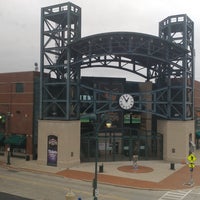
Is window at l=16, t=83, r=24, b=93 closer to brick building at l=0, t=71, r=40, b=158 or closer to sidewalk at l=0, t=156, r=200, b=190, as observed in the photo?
brick building at l=0, t=71, r=40, b=158

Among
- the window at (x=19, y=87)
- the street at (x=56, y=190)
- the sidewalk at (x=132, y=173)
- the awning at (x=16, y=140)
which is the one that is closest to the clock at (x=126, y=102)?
the sidewalk at (x=132, y=173)

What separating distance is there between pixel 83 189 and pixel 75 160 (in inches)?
421

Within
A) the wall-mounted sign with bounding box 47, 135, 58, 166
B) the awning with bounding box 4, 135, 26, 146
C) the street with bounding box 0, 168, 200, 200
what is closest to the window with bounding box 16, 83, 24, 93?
the awning with bounding box 4, 135, 26, 146

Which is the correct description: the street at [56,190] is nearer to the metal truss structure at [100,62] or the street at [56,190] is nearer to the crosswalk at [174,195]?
the crosswalk at [174,195]

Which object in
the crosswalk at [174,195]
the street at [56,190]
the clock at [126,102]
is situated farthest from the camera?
the clock at [126,102]

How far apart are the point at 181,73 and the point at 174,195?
68.2ft

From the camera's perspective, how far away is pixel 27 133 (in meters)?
42.6

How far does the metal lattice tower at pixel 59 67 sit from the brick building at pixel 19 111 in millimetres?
2997

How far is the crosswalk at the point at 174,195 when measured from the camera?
25.3m

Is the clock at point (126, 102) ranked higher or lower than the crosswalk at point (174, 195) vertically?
higher

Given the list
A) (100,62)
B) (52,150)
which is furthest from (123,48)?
(52,150)

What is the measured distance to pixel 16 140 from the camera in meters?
42.7

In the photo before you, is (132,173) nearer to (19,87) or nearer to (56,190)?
(56,190)

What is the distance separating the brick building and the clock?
11403 mm
